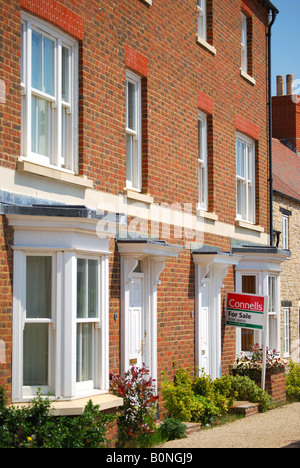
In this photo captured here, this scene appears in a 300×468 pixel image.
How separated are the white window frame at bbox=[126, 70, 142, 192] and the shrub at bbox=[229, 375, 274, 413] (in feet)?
15.6

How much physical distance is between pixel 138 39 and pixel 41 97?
3.16m

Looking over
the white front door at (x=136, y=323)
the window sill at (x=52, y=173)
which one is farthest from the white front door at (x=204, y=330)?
the window sill at (x=52, y=173)

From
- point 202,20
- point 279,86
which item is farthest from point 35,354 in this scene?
point 279,86

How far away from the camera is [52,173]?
32.3 feet

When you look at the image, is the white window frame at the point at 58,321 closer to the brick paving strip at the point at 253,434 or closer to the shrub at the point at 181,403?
the brick paving strip at the point at 253,434

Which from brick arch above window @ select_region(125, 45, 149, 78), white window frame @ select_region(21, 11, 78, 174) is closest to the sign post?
brick arch above window @ select_region(125, 45, 149, 78)

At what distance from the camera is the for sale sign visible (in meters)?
15.1

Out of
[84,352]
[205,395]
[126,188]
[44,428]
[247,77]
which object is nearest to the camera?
[44,428]

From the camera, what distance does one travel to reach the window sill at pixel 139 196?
11.9 m

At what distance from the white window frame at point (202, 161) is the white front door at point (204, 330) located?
170 cm

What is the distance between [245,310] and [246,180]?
367cm

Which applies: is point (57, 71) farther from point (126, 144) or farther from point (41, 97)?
point (126, 144)

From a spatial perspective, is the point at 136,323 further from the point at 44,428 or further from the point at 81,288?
the point at 44,428

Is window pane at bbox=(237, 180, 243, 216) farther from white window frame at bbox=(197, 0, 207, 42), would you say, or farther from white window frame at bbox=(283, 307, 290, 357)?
white window frame at bbox=(283, 307, 290, 357)
